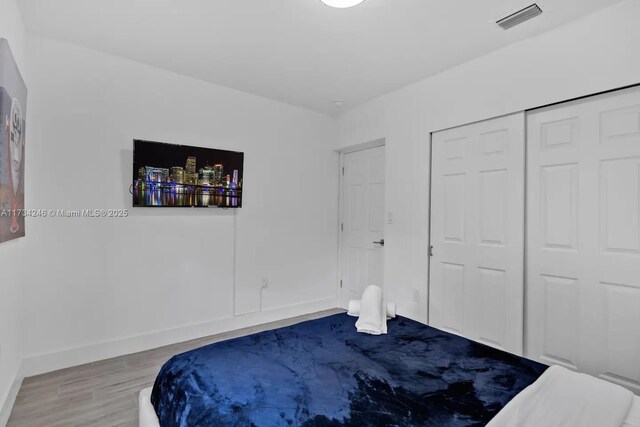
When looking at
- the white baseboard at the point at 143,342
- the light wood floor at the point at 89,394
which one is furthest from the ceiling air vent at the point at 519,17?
the light wood floor at the point at 89,394

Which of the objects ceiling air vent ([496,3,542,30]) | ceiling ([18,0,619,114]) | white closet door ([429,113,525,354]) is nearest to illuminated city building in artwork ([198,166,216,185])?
ceiling ([18,0,619,114])

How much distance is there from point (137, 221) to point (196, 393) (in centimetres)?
210

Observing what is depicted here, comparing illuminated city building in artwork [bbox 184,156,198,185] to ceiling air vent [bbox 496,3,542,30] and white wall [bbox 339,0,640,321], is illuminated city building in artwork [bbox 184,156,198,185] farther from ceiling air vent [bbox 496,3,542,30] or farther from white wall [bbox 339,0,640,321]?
ceiling air vent [bbox 496,3,542,30]

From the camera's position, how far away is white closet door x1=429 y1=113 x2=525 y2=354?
258cm

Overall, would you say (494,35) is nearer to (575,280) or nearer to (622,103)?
(622,103)

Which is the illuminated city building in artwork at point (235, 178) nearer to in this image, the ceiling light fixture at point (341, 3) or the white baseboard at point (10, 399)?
the ceiling light fixture at point (341, 3)

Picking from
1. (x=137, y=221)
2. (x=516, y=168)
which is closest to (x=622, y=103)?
(x=516, y=168)

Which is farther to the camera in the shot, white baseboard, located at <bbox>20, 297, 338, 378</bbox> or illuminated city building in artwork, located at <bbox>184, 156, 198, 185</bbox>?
illuminated city building in artwork, located at <bbox>184, 156, 198, 185</bbox>

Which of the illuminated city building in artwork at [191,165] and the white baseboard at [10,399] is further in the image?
the illuminated city building in artwork at [191,165]

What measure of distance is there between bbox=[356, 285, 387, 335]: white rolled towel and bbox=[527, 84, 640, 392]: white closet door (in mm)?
1311

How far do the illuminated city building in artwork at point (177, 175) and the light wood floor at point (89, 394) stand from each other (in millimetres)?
1572

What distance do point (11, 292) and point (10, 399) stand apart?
0.69 metres

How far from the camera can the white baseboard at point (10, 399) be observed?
1.90 metres

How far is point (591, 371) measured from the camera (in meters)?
2.23
